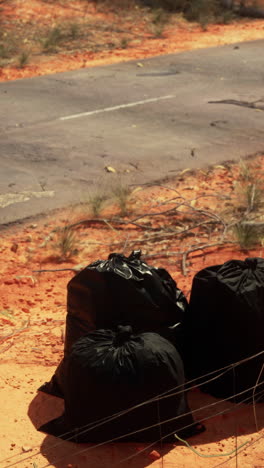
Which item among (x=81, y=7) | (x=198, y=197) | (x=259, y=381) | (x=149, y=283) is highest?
(x=149, y=283)

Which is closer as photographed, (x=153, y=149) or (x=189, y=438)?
(x=189, y=438)

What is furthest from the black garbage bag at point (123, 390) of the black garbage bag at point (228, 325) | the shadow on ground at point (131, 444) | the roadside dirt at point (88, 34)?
the roadside dirt at point (88, 34)

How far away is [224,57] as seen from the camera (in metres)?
15.8

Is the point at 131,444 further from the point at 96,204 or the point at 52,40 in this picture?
the point at 52,40

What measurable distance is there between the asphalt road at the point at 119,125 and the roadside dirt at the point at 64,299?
1.57ft

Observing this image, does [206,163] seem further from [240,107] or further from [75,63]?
[75,63]

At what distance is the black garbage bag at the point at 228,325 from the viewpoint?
4.94 metres

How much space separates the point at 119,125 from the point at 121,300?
6.50 metres

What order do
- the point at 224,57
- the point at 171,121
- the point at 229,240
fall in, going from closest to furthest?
the point at 229,240 → the point at 171,121 → the point at 224,57

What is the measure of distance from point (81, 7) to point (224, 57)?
193 inches

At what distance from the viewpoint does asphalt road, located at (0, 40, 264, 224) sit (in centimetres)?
918

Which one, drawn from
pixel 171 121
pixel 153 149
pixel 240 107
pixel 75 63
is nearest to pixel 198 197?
pixel 153 149

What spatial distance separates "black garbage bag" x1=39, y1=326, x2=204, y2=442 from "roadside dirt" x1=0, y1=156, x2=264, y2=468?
88 mm

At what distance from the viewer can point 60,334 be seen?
5883mm
